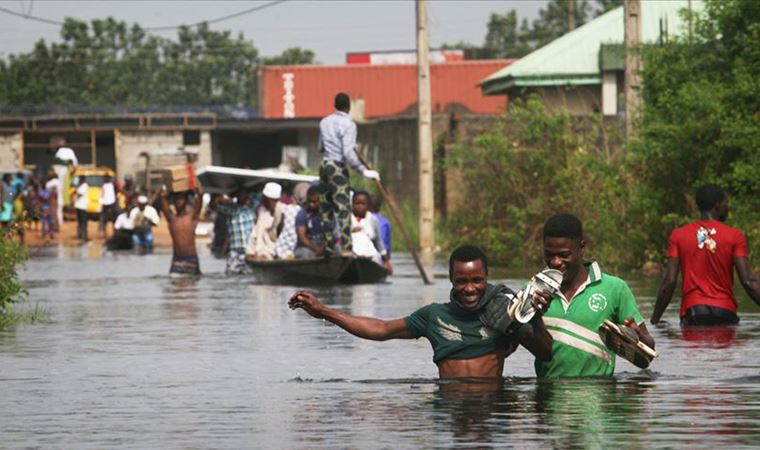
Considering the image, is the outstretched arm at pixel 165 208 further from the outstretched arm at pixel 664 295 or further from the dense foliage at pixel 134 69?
the dense foliage at pixel 134 69

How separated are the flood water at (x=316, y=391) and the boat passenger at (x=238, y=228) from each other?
833 cm

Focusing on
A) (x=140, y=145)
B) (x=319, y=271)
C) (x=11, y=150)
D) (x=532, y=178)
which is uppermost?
(x=140, y=145)

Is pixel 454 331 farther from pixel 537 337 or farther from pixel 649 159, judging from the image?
pixel 649 159

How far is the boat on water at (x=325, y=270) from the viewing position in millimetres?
25172

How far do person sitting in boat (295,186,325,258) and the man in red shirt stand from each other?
1142cm

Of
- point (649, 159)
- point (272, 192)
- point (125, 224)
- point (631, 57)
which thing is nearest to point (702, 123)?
point (649, 159)

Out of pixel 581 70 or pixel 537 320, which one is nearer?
pixel 537 320

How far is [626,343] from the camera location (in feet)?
32.3

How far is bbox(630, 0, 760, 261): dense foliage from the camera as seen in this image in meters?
24.1

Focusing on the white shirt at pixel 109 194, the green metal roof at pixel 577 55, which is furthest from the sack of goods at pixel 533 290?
the white shirt at pixel 109 194

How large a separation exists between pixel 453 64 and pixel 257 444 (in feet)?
237

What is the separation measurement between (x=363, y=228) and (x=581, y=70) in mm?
19401

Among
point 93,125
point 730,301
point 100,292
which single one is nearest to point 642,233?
point 100,292

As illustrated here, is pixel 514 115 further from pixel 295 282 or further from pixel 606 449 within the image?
pixel 606 449
